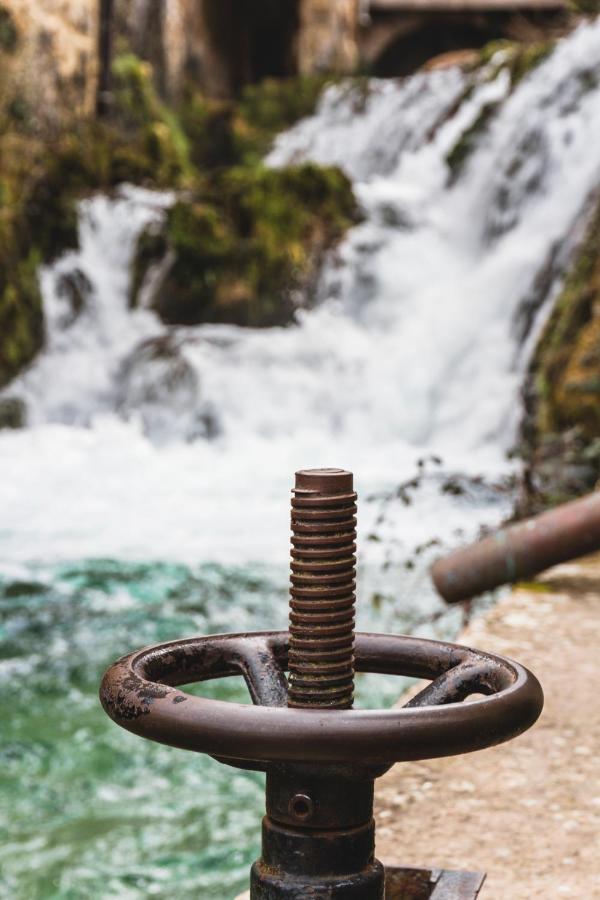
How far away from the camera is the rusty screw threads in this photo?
1200 mm

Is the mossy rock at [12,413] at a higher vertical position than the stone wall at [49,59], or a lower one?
lower

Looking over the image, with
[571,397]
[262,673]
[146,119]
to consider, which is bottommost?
[571,397]

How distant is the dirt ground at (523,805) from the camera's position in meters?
1.88

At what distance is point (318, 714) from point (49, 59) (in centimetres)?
1609

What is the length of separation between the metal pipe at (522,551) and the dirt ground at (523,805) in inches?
15.6

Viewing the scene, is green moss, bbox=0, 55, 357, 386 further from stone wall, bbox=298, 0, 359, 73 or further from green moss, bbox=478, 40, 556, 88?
stone wall, bbox=298, 0, 359, 73

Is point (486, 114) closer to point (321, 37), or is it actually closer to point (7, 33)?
point (7, 33)

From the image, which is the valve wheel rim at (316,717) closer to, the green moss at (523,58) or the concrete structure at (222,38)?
the green moss at (523,58)

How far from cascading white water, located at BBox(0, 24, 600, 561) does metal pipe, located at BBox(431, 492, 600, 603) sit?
310 centimetres

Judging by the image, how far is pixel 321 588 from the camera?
3.95ft

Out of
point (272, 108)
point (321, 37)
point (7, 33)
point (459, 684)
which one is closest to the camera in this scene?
point (459, 684)

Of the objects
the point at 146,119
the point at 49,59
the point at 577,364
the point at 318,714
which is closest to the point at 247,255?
the point at 49,59

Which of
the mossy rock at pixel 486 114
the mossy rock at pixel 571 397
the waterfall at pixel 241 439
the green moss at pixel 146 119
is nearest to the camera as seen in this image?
the waterfall at pixel 241 439

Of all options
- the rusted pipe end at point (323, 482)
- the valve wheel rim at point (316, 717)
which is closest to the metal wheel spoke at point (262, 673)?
the valve wheel rim at point (316, 717)
